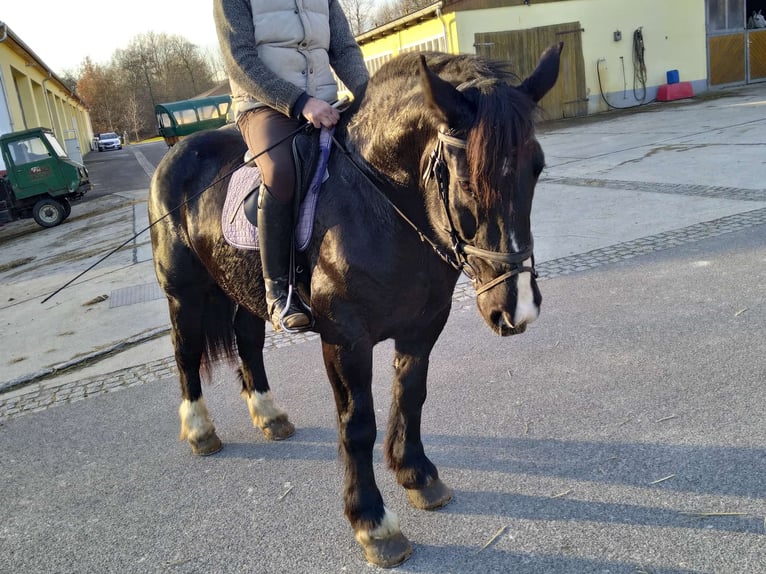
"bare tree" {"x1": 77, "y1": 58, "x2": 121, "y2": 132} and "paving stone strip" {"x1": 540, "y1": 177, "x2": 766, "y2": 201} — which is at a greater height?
"bare tree" {"x1": 77, "y1": 58, "x2": 121, "y2": 132}

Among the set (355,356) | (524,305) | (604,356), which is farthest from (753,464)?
(355,356)

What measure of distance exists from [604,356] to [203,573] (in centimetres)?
295

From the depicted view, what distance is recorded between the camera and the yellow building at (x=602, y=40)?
2055cm

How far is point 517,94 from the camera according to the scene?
2111 mm

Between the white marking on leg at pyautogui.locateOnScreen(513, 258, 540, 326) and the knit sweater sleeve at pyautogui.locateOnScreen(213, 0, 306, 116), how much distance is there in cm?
136

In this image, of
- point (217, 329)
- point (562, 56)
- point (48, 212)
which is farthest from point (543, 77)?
point (562, 56)

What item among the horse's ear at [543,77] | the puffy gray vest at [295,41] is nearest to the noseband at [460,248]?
the horse's ear at [543,77]

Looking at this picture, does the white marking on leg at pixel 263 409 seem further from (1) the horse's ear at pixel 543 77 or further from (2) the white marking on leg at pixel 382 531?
(1) the horse's ear at pixel 543 77

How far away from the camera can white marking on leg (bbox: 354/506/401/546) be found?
2680mm

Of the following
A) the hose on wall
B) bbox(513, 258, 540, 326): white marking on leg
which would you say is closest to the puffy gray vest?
bbox(513, 258, 540, 326): white marking on leg

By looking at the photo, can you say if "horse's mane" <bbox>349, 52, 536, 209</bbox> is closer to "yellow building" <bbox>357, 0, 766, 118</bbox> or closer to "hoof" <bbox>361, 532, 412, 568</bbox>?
"hoof" <bbox>361, 532, 412, 568</bbox>

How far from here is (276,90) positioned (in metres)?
2.81

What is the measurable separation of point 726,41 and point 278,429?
26.7 metres

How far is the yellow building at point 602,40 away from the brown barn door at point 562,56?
0.03 metres
